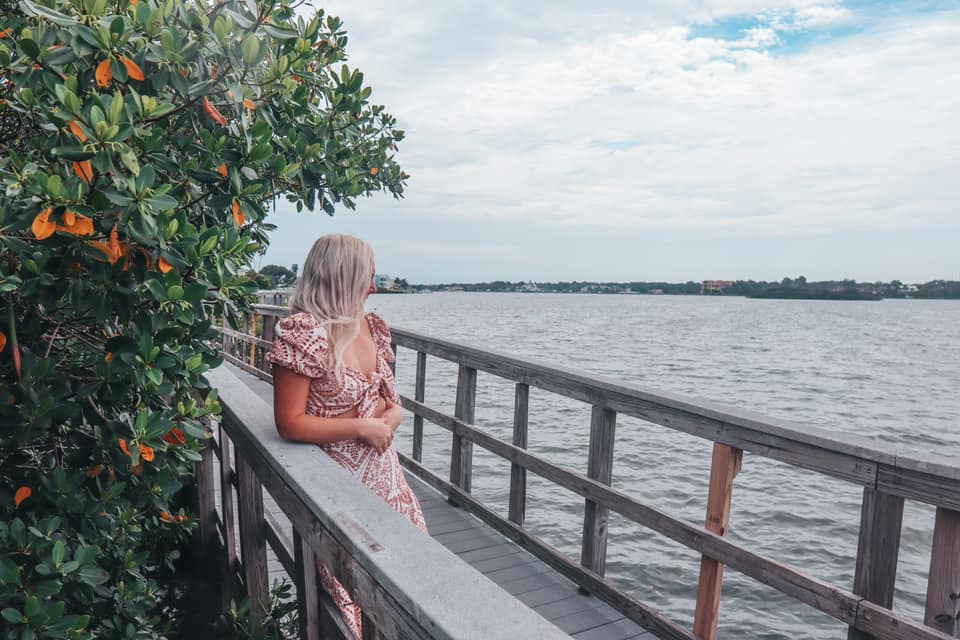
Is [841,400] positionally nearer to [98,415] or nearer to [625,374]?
[625,374]

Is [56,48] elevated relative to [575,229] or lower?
lower

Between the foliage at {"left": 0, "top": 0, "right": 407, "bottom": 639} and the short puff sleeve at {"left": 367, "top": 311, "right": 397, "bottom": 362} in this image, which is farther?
the short puff sleeve at {"left": 367, "top": 311, "right": 397, "bottom": 362}

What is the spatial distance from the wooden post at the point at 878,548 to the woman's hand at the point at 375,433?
1.49m

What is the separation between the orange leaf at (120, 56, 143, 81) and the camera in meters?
1.39

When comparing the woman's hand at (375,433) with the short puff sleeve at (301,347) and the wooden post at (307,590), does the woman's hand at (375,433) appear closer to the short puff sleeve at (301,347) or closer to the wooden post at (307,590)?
the short puff sleeve at (301,347)

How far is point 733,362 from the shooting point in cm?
2775

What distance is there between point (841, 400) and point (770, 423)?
18.8 m

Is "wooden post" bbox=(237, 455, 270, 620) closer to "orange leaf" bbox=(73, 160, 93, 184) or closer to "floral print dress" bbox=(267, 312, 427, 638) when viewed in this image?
"floral print dress" bbox=(267, 312, 427, 638)

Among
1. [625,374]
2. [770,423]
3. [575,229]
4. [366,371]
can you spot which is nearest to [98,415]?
[366,371]

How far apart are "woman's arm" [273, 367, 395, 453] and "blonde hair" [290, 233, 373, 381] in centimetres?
16

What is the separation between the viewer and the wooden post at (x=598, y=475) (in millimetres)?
3119

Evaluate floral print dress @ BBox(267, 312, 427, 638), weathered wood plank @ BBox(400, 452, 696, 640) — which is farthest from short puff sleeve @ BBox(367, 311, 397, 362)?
weathered wood plank @ BBox(400, 452, 696, 640)

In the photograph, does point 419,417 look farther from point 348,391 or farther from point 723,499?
point 348,391

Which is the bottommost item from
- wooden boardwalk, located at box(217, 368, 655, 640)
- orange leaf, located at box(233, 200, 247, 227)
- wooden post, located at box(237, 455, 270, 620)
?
wooden boardwalk, located at box(217, 368, 655, 640)
